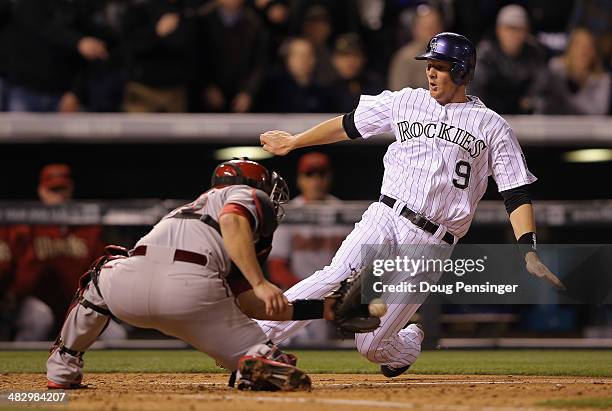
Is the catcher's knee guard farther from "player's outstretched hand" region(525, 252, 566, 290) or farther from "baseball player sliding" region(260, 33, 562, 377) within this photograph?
"player's outstretched hand" region(525, 252, 566, 290)

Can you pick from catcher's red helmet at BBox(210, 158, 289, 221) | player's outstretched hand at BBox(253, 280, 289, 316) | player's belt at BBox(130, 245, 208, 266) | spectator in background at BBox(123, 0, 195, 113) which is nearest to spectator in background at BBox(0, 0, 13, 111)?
spectator in background at BBox(123, 0, 195, 113)

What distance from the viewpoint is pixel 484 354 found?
8.74 m

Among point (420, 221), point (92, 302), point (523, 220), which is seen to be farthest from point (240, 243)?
point (523, 220)

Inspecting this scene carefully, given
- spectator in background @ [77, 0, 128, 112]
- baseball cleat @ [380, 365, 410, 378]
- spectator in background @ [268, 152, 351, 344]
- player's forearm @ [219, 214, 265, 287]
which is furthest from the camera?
spectator in background @ [77, 0, 128, 112]

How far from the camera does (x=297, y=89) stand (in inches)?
402

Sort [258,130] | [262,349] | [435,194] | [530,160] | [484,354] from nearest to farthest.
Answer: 1. [262,349]
2. [435,194]
3. [484,354]
4. [258,130]
5. [530,160]

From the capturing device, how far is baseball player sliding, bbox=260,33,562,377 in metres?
5.88

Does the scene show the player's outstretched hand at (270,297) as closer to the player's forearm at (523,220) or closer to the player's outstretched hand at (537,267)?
the player's outstretched hand at (537,267)

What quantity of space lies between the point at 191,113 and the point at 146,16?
939 millimetres

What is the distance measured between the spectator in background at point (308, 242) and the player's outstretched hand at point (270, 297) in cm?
408

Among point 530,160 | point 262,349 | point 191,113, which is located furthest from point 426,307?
point 262,349

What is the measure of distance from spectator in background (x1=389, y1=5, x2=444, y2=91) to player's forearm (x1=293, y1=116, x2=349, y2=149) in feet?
12.9

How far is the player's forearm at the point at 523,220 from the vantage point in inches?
227

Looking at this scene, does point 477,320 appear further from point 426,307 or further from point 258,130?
point 258,130
